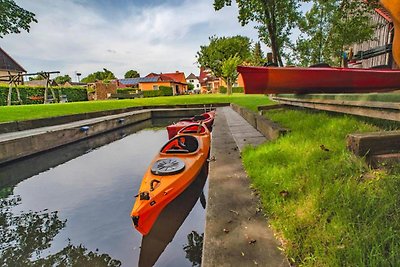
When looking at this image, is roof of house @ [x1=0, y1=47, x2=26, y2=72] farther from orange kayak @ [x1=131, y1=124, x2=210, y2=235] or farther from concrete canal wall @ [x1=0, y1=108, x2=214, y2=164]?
orange kayak @ [x1=131, y1=124, x2=210, y2=235]

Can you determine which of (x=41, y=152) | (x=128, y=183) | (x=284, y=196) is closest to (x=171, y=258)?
(x=284, y=196)

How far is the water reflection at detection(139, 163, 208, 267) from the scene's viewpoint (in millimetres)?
3551

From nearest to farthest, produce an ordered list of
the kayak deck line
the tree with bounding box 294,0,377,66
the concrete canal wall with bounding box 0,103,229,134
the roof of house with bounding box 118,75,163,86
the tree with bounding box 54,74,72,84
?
the kayak deck line → the concrete canal wall with bounding box 0,103,229,134 → the tree with bounding box 294,0,377,66 → the roof of house with bounding box 118,75,163,86 → the tree with bounding box 54,74,72,84

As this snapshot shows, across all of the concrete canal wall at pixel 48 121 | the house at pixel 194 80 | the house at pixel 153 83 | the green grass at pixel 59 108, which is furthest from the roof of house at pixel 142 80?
the concrete canal wall at pixel 48 121

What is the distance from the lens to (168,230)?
423cm

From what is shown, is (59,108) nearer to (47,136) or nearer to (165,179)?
(47,136)

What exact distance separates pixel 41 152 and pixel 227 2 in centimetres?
1033

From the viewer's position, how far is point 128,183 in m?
6.30

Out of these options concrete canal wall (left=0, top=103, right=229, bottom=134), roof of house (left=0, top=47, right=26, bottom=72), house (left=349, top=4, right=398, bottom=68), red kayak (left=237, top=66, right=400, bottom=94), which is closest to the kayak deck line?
red kayak (left=237, top=66, right=400, bottom=94)

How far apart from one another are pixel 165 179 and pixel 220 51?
4561 centimetres

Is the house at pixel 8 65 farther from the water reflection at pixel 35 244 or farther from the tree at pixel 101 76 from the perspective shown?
the tree at pixel 101 76

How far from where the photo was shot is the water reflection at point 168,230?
3551 millimetres

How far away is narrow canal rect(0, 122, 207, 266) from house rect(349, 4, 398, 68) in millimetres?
18095

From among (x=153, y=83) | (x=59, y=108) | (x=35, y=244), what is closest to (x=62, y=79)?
(x=153, y=83)
